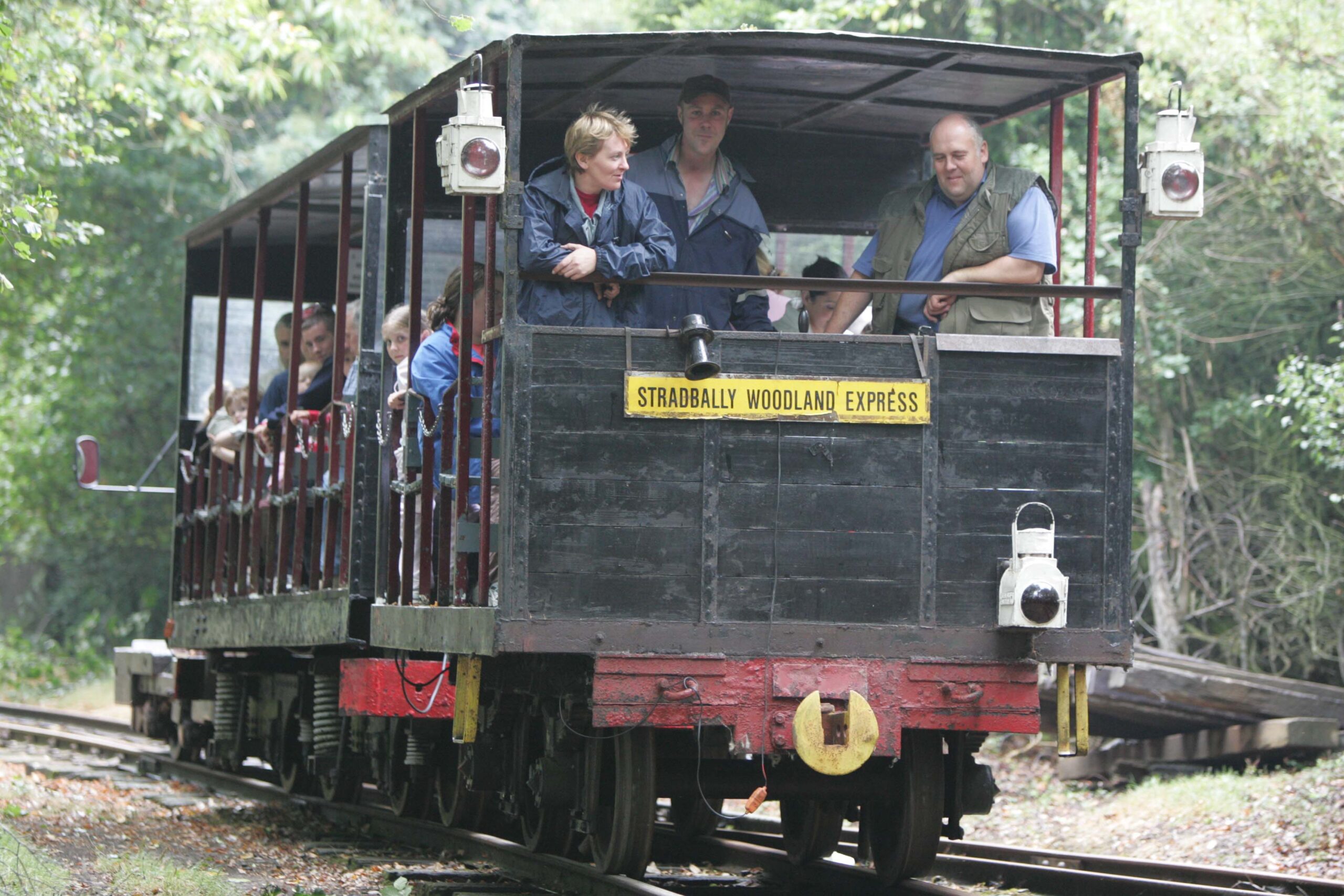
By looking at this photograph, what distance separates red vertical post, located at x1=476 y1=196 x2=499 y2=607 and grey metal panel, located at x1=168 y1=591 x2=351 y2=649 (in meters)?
1.92

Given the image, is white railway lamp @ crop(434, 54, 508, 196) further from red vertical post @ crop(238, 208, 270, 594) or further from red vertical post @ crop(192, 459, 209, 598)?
red vertical post @ crop(192, 459, 209, 598)

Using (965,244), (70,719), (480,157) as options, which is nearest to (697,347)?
(480,157)

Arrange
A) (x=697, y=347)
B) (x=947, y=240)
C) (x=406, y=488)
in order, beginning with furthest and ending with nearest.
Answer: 1. (x=406, y=488)
2. (x=947, y=240)
3. (x=697, y=347)

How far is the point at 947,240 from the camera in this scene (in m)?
7.21

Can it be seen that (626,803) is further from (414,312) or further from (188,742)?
(188,742)

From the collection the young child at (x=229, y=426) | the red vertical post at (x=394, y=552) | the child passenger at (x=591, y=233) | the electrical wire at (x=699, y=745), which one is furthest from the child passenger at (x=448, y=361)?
the young child at (x=229, y=426)

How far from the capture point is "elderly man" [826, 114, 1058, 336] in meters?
6.90

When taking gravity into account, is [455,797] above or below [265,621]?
below

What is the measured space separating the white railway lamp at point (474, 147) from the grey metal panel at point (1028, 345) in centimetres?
165

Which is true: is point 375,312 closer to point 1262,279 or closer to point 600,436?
point 600,436

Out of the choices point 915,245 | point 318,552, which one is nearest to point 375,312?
point 318,552

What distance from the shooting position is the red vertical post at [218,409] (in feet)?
35.6

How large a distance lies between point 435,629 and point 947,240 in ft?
8.15

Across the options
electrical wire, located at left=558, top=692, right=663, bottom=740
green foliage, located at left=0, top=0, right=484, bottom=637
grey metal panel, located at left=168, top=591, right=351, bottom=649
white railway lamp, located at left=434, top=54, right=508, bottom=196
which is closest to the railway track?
electrical wire, located at left=558, top=692, right=663, bottom=740
